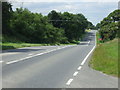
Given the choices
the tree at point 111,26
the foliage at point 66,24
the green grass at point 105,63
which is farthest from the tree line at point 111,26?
the green grass at point 105,63

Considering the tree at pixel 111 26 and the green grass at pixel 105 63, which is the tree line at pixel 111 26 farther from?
the green grass at pixel 105 63

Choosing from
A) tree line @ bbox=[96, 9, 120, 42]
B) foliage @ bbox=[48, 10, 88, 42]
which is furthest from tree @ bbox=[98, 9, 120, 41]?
foliage @ bbox=[48, 10, 88, 42]

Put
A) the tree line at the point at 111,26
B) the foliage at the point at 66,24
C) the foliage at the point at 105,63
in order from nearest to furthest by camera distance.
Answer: the foliage at the point at 105,63, the tree line at the point at 111,26, the foliage at the point at 66,24

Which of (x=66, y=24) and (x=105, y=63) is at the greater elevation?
(x=66, y=24)

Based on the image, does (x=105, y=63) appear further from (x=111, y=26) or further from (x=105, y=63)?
(x=111, y=26)

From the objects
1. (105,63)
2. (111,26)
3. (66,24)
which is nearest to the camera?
(105,63)

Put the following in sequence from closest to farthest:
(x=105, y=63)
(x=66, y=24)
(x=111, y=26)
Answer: (x=105, y=63), (x=111, y=26), (x=66, y=24)

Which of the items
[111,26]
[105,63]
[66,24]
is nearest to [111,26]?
[111,26]

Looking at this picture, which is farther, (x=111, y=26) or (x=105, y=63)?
(x=111, y=26)

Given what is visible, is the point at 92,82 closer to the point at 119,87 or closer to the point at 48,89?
the point at 119,87

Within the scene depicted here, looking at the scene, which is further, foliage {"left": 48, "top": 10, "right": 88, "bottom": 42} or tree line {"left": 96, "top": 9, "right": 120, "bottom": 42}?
foliage {"left": 48, "top": 10, "right": 88, "bottom": 42}

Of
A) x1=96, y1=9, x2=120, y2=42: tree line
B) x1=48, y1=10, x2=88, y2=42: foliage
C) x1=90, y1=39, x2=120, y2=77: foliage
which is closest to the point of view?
x1=90, y1=39, x2=120, y2=77: foliage

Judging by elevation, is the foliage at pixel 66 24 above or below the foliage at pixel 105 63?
above

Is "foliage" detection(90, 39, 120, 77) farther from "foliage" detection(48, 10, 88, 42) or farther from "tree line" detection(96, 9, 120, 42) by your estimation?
"foliage" detection(48, 10, 88, 42)
